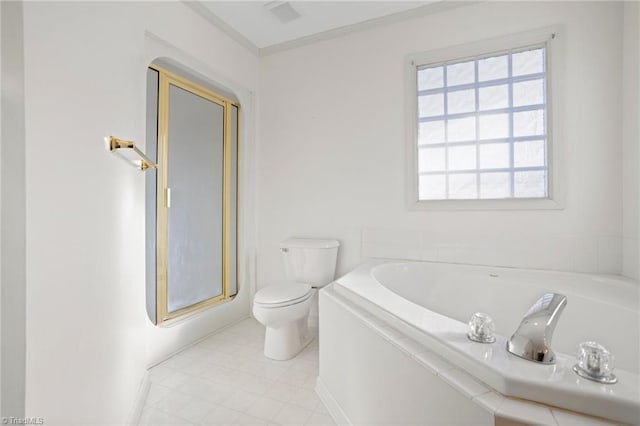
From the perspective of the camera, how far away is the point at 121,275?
118 cm

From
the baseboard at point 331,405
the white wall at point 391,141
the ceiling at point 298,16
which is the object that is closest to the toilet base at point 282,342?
the baseboard at point 331,405

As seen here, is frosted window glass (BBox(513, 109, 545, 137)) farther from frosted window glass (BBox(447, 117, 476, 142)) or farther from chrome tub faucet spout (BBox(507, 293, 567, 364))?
chrome tub faucet spout (BBox(507, 293, 567, 364))

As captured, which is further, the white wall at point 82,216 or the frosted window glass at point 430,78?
the frosted window glass at point 430,78

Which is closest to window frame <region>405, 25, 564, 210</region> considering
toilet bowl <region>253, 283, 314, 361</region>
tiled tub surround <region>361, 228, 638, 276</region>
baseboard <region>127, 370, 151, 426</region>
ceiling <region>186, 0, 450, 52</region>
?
tiled tub surround <region>361, 228, 638, 276</region>

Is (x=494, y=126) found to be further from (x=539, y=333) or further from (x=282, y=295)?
(x=282, y=295)

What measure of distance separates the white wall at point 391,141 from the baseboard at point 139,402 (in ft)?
4.00

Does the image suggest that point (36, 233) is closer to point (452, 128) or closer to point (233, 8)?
point (233, 8)

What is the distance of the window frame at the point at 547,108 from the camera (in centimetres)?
182

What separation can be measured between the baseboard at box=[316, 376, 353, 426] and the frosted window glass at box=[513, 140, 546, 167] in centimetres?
179

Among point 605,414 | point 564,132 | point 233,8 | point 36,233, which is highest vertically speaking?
point 233,8

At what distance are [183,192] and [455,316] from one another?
2038mm

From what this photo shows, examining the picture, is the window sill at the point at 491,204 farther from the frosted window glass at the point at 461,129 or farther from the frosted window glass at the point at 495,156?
the frosted window glass at the point at 461,129

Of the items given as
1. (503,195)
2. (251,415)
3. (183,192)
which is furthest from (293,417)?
(503,195)

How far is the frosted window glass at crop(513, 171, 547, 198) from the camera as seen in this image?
188cm
